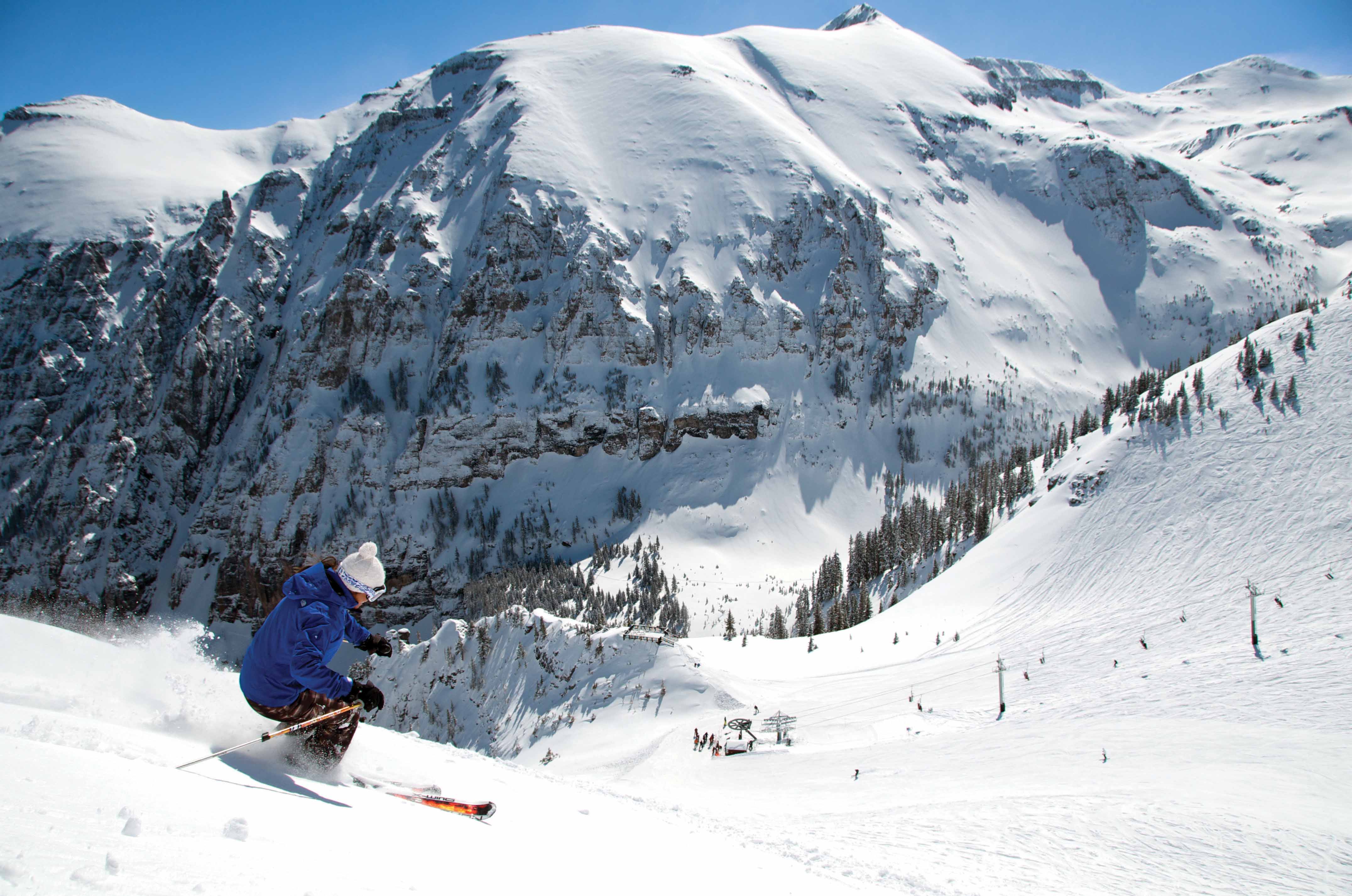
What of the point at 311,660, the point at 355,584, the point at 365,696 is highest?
the point at 355,584

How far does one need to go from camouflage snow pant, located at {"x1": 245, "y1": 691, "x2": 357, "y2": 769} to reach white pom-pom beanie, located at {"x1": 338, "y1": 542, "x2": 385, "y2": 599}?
1300mm

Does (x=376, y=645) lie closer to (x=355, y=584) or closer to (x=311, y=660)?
(x=311, y=660)

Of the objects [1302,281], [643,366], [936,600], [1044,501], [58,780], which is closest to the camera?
[58,780]

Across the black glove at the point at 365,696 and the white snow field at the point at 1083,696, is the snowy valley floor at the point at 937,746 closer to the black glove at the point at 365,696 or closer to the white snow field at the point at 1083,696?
the white snow field at the point at 1083,696

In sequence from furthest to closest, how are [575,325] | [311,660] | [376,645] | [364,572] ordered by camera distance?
[575,325], [376,645], [364,572], [311,660]

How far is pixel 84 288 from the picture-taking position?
172m

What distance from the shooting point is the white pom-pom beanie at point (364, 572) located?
869 centimetres

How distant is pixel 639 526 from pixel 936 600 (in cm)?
7337

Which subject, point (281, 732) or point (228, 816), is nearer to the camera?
point (228, 816)

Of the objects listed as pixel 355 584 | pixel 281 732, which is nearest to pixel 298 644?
pixel 355 584

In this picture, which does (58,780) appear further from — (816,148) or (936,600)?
(816,148)

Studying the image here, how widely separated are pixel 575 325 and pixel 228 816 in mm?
140805

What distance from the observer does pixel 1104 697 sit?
29.4m

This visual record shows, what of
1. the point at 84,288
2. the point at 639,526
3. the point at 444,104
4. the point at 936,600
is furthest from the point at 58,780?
the point at 84,288
